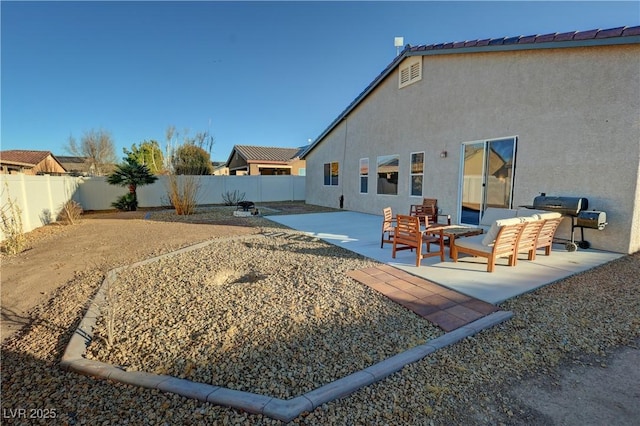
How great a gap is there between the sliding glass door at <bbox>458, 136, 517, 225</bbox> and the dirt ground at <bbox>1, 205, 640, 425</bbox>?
560 cm

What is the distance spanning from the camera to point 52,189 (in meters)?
10.5

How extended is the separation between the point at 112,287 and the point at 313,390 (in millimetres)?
3633

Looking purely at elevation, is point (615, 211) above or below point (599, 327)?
above

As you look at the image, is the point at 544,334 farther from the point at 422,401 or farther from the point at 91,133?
the point at 91,133

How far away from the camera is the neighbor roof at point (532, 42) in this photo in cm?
534

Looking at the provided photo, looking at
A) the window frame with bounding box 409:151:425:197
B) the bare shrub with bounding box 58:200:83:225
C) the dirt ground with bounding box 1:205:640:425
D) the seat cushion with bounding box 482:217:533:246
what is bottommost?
the dirt ground with bounding box 1:205:640:425

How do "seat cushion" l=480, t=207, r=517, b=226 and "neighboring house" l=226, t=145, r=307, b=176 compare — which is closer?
"seat cushion" l=480, t=207, r=517, b=226

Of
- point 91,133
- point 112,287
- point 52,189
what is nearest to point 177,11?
point 52,189

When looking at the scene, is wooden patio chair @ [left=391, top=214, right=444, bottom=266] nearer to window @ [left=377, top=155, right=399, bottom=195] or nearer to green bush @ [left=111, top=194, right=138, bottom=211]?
window @ [left=377, top=155, right=399, bottom=195]

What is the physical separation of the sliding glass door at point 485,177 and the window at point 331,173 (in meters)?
7.37

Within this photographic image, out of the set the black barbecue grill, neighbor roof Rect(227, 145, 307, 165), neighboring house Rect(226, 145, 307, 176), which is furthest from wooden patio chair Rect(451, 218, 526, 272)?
neighbor roof Rect(227, 145, 307, 165)

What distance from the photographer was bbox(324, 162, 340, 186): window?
1519cm

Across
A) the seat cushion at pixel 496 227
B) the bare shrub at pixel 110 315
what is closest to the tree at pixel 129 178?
the bare shrub at pixel 110 315

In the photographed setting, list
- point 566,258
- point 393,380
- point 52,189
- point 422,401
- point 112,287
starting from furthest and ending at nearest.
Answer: point 52,189 < point 566,258 < point 112,287 < point 393,380 < point 422,401
